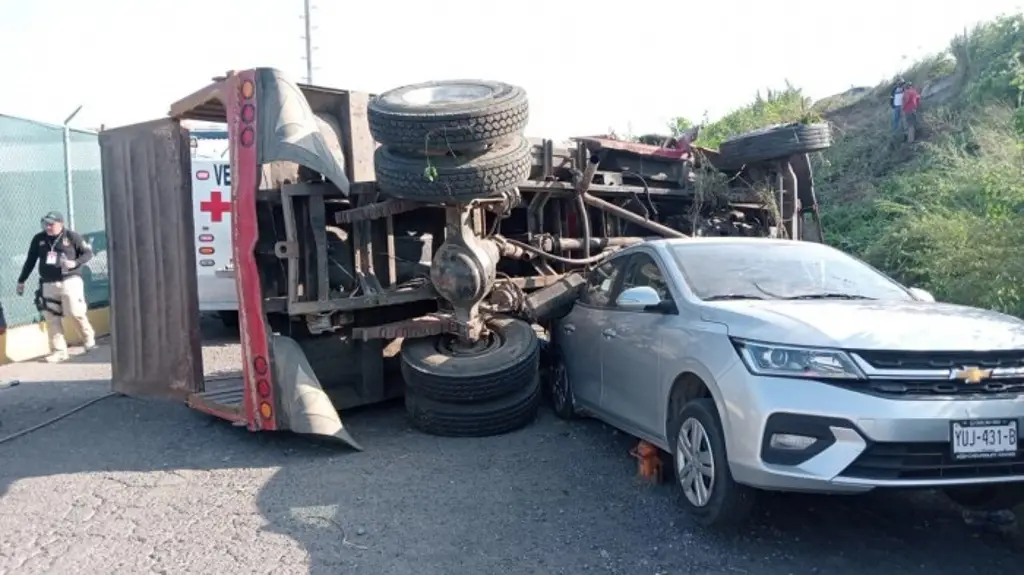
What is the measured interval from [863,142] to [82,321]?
51.6 ft

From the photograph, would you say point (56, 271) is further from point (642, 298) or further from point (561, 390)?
point (642, 298)

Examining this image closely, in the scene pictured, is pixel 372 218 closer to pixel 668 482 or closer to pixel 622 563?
pixel 668 482

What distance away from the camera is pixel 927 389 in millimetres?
4086

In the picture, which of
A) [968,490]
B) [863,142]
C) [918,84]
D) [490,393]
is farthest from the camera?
[918,84]

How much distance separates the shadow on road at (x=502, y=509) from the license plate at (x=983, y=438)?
2.07ft

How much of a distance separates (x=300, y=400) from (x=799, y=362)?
3.57 m

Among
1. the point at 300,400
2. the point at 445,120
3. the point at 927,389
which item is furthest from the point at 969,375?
the point at 300,400

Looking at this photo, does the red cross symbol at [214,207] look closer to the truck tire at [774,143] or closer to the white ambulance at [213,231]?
the white ambulance at [213,231]

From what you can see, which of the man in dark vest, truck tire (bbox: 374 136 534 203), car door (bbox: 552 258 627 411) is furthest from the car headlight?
the man in dark vest

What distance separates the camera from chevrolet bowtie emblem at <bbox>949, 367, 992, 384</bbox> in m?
4.09

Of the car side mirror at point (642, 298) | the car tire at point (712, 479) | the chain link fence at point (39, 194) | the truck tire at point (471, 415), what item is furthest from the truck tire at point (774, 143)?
the chain link fence at point (39, 194)

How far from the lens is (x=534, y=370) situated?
22.7 feet

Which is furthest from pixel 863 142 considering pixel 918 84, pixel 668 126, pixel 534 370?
pixel 534 370

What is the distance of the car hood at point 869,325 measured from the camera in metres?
4.17
